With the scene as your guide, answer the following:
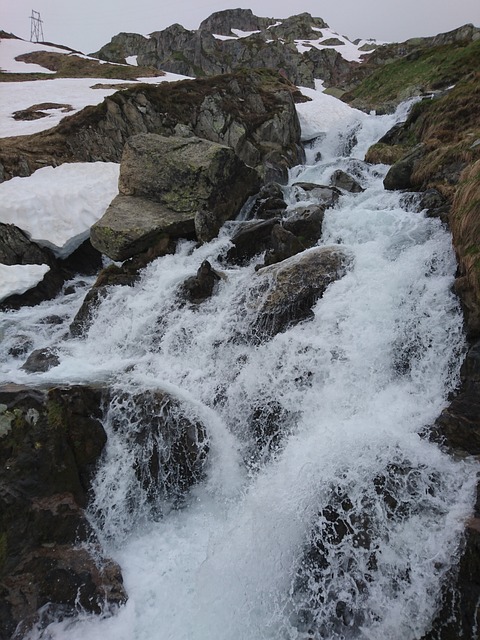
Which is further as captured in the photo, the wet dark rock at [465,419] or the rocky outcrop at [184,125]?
the rocky outcrop at [184,125]

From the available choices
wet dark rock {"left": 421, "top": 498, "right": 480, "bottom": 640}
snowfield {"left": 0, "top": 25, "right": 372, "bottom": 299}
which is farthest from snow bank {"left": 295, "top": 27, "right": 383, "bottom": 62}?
wet dark rock {"left": 421, "top": 498, "right": 480, "bottom": 640}

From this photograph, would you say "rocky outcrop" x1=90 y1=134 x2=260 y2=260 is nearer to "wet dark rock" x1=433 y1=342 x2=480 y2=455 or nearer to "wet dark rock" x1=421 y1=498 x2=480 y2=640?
"wet dark rock" x1=433 y1=342 x2=480 y2=455

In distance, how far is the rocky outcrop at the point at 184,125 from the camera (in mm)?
20859

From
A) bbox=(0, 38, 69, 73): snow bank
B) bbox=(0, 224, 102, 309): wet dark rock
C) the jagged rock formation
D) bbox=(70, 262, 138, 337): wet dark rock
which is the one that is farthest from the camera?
the jagged rock formation

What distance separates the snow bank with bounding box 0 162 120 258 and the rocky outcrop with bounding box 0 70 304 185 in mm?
2676

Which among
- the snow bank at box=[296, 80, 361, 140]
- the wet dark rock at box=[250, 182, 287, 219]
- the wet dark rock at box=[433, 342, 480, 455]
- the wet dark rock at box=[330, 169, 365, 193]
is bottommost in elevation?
the wet dark rock at box=[433, 342, 480, 455]

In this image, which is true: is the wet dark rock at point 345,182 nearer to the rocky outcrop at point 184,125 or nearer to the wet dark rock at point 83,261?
the rocky outcrop at point 184,125

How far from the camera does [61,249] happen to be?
52.6 feet

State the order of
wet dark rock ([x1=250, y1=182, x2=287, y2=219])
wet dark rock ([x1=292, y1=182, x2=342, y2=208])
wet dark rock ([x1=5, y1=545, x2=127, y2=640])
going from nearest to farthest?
wet dark rock ([x1=5, y1=545, x2=127, y2=640])
wet dark rock ([x1=292, y1=182, x2=342, y2=208])
wet dark rock ([x1=250, y1=182, x2=287, y2=219])

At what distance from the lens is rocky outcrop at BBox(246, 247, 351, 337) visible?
10055mm

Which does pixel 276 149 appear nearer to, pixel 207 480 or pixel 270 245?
pixel 270 245

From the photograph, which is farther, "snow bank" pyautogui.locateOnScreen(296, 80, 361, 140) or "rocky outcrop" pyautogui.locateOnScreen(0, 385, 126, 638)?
"snow bank" pyautogui.locateOnScreen(296, 80, 361, 140)

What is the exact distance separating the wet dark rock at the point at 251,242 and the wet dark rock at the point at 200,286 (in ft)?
7.66

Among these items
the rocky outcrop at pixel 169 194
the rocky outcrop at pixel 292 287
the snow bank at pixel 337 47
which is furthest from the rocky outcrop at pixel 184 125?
the snow bank at pixel 337 47
